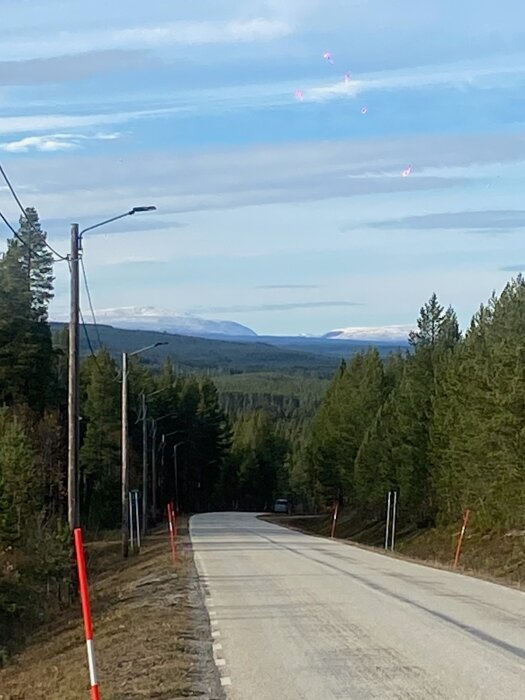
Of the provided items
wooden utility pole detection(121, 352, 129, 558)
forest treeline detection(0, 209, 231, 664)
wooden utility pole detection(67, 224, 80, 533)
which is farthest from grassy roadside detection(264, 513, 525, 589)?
forest treeline detection(0, 209, 231, 664)

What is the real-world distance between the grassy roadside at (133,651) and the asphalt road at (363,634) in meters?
0.34

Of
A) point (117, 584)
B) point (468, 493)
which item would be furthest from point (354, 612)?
point (468, 493)

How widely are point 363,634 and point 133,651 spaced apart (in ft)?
9.13

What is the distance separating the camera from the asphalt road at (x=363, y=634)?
11.0m

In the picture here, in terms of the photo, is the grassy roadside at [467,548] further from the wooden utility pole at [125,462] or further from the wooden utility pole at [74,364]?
the wooden utility pole at [125,462]

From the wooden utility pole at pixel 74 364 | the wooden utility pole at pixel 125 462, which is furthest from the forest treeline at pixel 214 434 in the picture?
the wooden utility pole at pixel 74 364

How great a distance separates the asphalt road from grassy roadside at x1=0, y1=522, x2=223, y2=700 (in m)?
0.34

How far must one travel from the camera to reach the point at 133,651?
551 inches

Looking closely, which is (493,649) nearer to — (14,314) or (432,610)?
(432,610)

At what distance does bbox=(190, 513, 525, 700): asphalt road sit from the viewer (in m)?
11.0

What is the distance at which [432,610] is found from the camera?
17359mm

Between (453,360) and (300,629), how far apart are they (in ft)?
137

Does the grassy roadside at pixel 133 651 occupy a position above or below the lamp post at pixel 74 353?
below

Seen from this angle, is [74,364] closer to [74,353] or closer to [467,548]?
[74,353]
